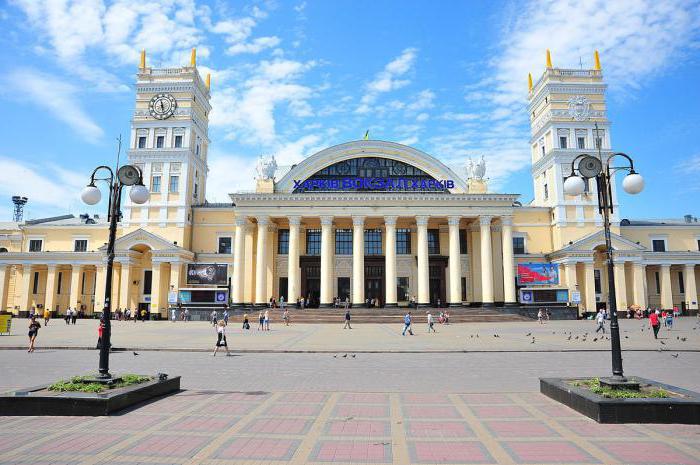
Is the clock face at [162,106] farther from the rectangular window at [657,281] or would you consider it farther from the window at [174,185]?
the rectangular window at [657,281]

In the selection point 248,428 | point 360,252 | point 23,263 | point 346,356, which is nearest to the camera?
point 248,428

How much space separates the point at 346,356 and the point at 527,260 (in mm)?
41966

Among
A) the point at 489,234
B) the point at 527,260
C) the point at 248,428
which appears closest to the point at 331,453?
the point at 248,428

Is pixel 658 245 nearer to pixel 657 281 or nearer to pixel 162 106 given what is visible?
pixel 657 281

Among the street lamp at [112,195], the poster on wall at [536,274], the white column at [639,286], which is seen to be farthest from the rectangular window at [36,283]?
the white column at [639,286]

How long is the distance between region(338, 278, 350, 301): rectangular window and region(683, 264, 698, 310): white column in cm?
3940

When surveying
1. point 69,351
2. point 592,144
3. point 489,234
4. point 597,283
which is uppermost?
point 592,144

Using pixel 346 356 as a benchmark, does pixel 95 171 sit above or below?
above

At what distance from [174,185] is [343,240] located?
2109 cm

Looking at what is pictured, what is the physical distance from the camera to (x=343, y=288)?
2191 inches

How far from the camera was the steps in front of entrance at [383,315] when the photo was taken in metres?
44.5

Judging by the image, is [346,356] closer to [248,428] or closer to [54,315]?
[248,428]

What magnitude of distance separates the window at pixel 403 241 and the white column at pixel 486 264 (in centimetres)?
956

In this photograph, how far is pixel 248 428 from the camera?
8266 millimetres
